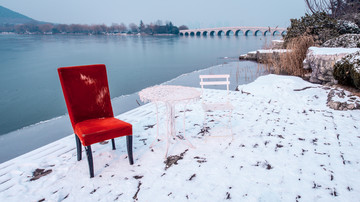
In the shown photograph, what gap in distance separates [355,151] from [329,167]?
55 centimetres

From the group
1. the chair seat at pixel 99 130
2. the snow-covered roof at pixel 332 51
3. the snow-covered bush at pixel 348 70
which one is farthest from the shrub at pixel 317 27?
the chair seat at pixel 99 130

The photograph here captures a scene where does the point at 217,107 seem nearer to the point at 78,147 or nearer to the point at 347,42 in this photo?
the point at 78,147

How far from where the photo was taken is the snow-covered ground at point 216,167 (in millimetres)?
1915

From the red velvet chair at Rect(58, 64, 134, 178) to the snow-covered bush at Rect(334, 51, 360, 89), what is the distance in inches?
170

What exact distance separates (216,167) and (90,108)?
1526 mm

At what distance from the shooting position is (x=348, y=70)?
174 inches

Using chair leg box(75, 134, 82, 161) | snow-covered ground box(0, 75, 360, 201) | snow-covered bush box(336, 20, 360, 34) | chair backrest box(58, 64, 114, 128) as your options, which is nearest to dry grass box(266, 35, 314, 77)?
snow-covered bush box(336, 20, 360, 34)

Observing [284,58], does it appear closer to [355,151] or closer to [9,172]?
[355,151]

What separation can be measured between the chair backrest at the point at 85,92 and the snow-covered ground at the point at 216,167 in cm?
52

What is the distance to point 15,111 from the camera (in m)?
5.35

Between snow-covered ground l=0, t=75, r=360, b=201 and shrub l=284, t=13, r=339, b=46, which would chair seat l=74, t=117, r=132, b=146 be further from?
shrub l=284, t=13, r=339, b=46

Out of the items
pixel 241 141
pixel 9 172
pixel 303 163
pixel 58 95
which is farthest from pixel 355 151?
pixel 58 95

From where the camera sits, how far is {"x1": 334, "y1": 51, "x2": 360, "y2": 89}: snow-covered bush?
13.5 feet

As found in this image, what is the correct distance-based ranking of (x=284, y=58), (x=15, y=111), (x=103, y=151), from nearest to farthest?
(x=103, y=151) < (x=15, y=111) < (x=284, y=58)
